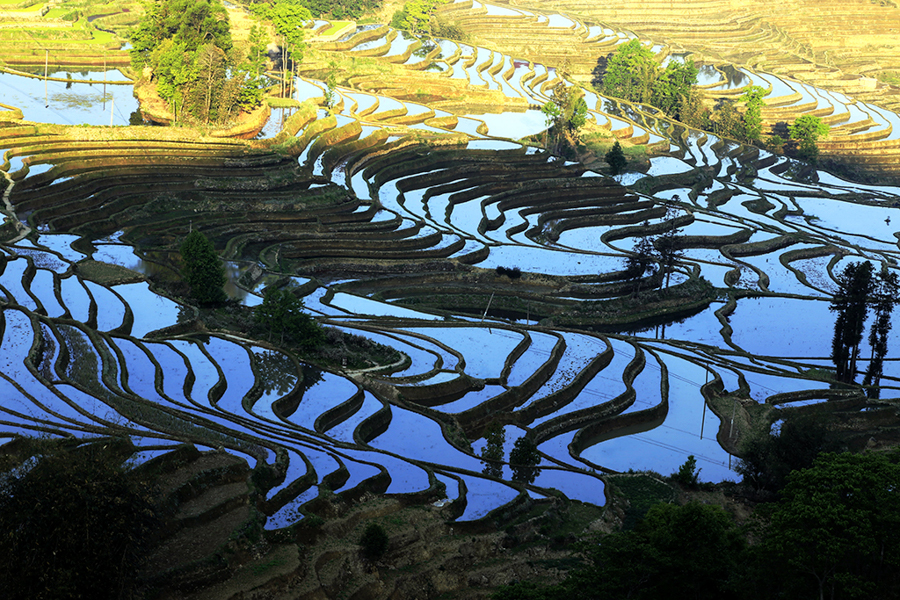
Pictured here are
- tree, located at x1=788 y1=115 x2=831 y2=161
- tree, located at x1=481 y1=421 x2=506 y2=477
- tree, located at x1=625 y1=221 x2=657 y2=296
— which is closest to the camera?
tree, located at x1=481 y1=421 x2=506 y2=477

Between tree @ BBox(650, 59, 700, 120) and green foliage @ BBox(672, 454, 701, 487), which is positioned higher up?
tree @ BBox(650, 59, 700, 120)

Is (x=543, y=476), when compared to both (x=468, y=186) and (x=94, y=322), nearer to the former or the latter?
(x=94, y=322)

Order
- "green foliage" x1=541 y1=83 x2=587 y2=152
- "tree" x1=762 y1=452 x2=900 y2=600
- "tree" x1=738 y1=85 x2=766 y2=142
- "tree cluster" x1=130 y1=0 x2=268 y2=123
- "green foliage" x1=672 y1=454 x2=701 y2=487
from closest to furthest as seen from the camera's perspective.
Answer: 1. "tree" x1=762 y1=452 x2=900 y2=600
2. "green foliage" x1=672 y1=454 x2=701 y2=487
3. "tree cluster" x1=130 y1=0 x2=268 y2=123
4. "green foliage" x1=541 y1=83 x2=587 y2=152
5. "tree" x1=738 y1=85 x2=766 y2=142

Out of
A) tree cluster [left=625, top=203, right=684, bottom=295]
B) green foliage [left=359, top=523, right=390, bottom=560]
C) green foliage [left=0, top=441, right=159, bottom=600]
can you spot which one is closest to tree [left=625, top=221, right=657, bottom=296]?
tree cluster [left=625, top=203, right=684, bottom=295]

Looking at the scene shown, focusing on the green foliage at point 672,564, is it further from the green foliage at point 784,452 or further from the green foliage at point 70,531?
the green foliage at point 784,452

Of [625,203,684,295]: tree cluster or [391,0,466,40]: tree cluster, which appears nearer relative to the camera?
[625,203,684,295]: tree cluster

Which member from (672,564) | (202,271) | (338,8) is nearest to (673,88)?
(338,8)

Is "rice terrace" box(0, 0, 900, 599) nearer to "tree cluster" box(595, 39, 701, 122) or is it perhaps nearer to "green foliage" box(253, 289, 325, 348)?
"green foliage" box(253, 289, 325, 348)

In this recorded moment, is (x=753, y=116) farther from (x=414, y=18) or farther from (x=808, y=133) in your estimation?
(x=414, y=18)
